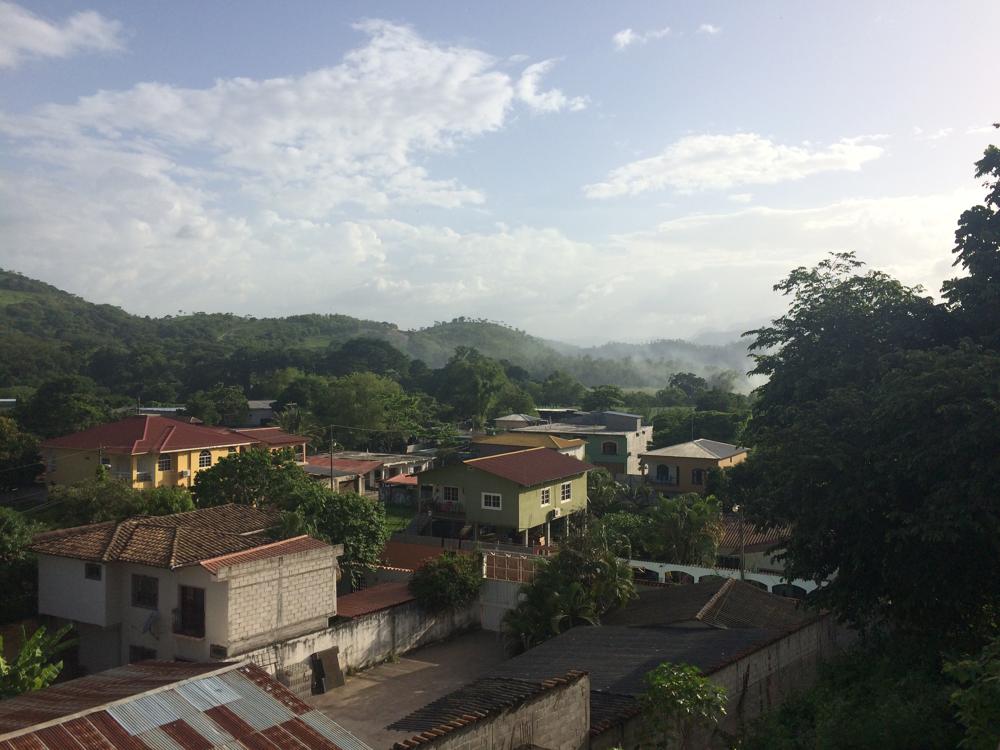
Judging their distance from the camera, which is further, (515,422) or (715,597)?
(515,422)

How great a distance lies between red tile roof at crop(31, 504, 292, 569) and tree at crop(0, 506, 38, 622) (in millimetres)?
629

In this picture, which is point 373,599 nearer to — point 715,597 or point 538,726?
point 715,597

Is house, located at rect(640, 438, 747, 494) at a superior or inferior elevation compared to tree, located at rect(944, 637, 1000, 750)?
inferior

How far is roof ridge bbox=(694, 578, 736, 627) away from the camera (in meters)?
17.7

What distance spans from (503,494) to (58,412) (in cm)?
2952

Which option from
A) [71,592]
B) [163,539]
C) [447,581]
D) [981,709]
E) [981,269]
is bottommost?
[447,581]

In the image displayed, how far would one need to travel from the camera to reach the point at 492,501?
106 feet

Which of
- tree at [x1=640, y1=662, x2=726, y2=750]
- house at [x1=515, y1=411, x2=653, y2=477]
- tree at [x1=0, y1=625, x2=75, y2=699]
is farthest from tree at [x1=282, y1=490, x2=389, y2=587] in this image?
house at [x1=515, y1=411, x2=653, y2=477]

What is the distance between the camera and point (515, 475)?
32.1 m

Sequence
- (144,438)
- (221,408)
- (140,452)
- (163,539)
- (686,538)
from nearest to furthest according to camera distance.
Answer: (163,539) < (686,538) < (140,452) < (144,438) < (221,408)

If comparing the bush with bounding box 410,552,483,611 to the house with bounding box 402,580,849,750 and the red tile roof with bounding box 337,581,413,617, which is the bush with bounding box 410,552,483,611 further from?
the house with bounding box 402,580,849,750

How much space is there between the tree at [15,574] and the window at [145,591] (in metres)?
3.64

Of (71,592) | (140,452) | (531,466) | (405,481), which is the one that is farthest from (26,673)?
(405,481)

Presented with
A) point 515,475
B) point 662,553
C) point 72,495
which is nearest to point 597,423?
point 515,475
